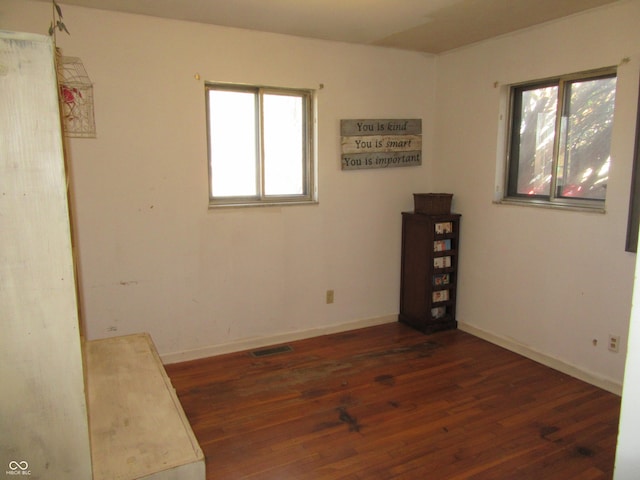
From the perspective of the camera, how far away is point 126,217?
2.94 m

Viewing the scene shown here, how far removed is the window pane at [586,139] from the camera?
9.12 feet

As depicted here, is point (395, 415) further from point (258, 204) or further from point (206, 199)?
point (206, 199)

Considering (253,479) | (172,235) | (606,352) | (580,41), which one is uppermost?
(580,41)

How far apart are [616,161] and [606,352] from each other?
1.20 metres

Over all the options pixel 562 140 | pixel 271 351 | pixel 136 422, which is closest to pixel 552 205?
pixel 562 140

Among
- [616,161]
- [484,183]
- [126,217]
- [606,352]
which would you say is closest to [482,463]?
[606,352]

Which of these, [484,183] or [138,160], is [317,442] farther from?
[484,183]

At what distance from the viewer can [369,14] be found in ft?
9.33

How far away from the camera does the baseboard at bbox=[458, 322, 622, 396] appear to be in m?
2.76

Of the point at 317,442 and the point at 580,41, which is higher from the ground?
the point at 580,41

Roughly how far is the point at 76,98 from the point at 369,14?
76.5 inches

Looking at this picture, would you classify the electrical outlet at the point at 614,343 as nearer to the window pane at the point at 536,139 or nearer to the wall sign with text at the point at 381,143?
the window pane at the point at 536,139

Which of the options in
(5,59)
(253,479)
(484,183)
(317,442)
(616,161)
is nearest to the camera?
(5,59)

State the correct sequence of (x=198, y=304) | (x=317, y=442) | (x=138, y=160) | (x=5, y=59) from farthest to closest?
(x=198, y=304) < (x=138, y=160) < (x=317, y=442) < (x=5, y=59)
